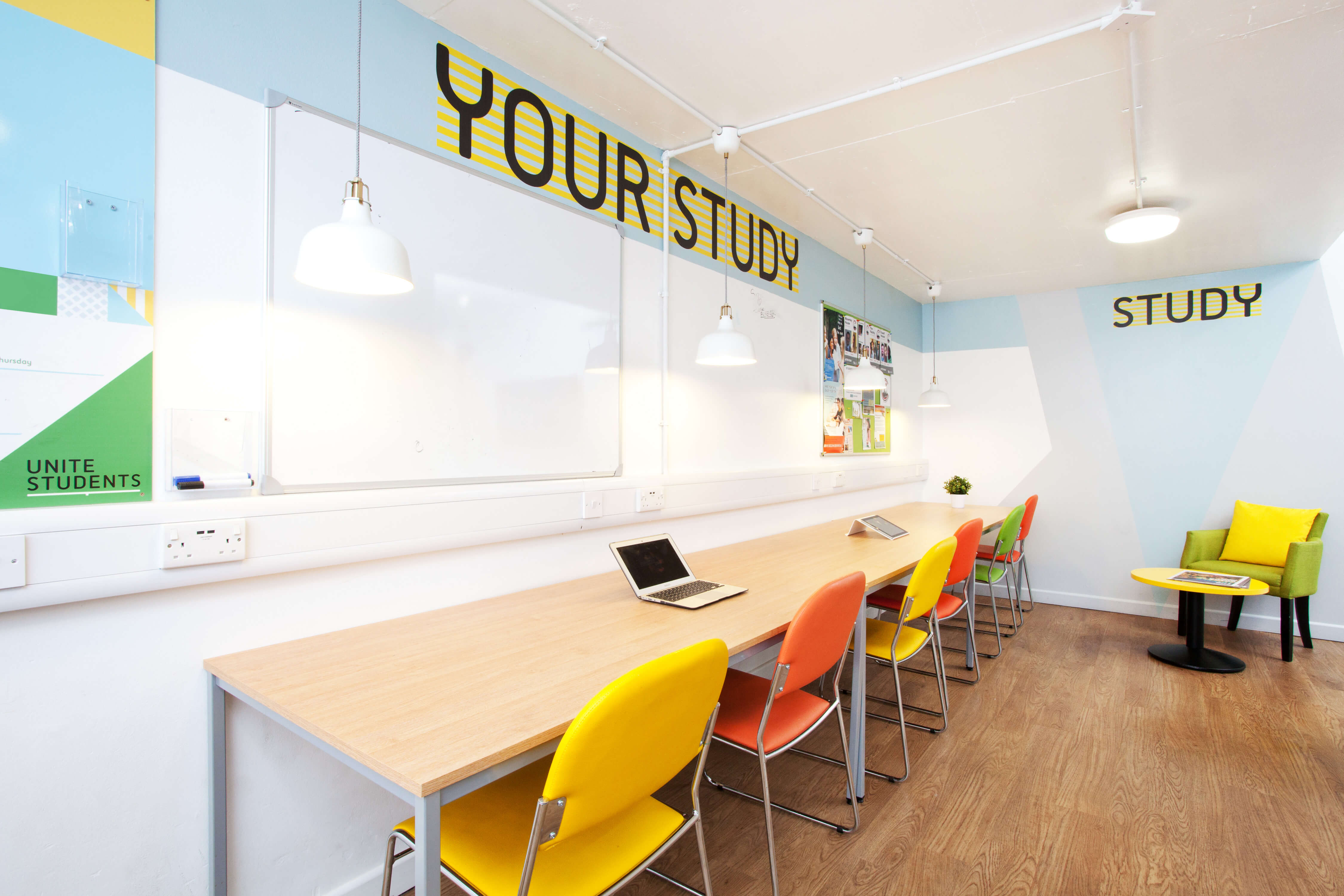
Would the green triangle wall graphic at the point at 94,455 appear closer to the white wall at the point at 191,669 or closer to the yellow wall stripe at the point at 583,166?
the white wall at the point at 191,669

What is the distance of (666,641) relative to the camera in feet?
5.73

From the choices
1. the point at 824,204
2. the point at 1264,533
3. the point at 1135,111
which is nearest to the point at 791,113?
the point at 824,204

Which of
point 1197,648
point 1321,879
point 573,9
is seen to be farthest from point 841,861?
point 1197,648

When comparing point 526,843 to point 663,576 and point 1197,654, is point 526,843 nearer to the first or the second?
point 663,576

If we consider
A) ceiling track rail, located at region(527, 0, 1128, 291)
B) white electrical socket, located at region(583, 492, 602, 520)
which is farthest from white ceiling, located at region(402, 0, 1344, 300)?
white electrical socket, located at region(583, 492, 602, 520)

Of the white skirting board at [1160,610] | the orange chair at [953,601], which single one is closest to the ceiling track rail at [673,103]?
the orange chair at [953,601]

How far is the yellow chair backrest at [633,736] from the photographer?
3.62ft

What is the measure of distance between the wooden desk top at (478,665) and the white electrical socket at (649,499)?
0.33 meters

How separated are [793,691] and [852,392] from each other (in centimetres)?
318

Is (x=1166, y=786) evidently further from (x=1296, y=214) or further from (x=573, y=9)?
(x=573, y=9)

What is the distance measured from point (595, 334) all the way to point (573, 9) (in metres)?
1.09

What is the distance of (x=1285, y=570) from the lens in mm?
3982

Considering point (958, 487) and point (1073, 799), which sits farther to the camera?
point (958, 487)

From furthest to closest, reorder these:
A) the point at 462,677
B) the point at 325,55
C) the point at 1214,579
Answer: the point at 1214,579, the point at 325,55, the point at 462,677
